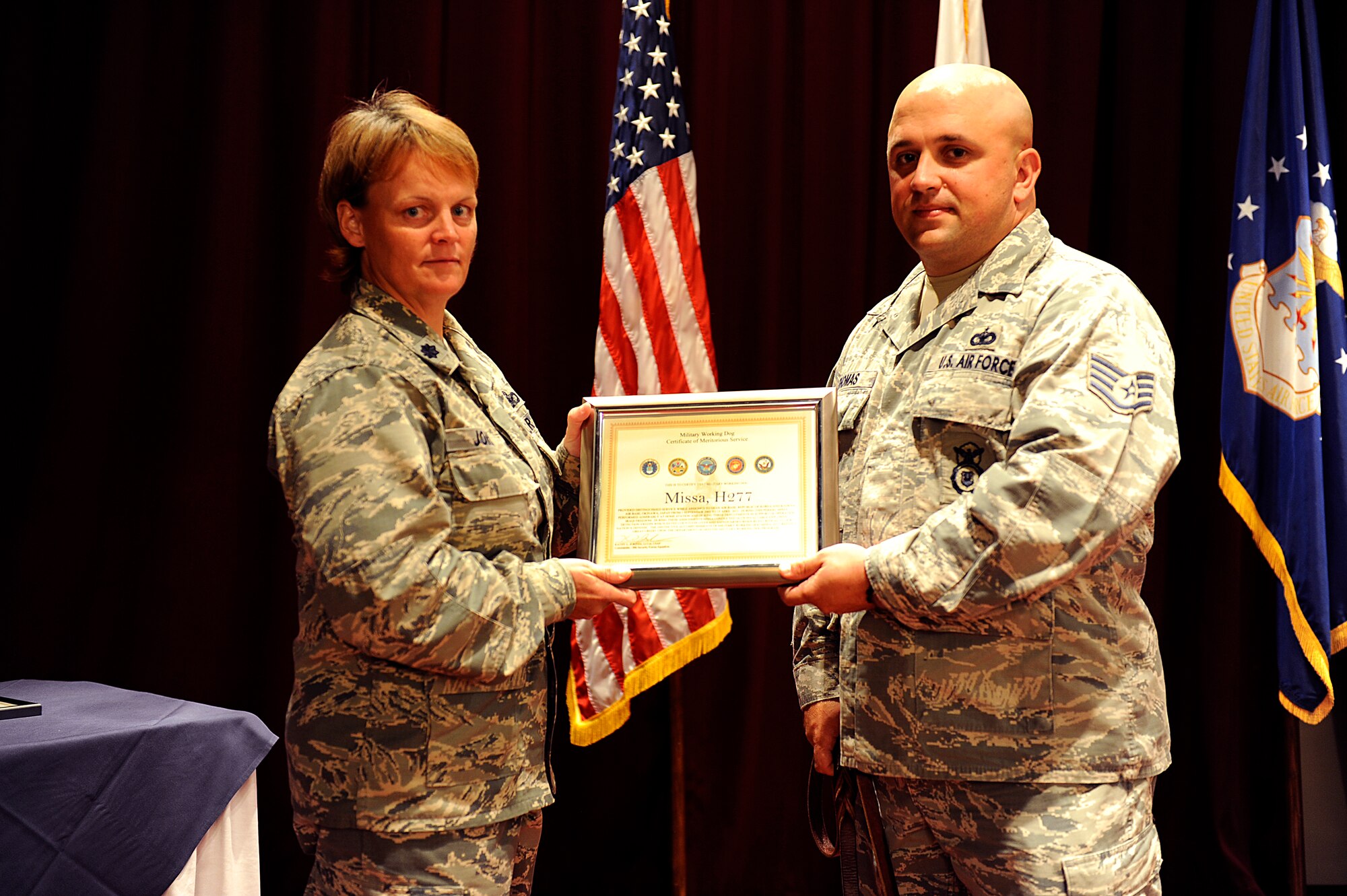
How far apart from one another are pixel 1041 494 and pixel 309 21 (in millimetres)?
2843

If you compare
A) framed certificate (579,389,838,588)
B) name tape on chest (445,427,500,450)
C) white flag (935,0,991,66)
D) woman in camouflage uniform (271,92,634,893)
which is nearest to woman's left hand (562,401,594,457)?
framed certificate (579,389,838,588)

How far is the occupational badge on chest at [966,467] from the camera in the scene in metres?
1.96

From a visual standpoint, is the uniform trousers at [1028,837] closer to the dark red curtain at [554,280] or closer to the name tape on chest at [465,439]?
the name tape on chest at [465,439]

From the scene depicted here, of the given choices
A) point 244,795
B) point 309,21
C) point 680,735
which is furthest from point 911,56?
point 244,795

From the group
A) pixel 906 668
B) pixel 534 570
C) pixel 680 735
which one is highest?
pixel 534 570

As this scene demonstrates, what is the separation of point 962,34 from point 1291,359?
133 centimetres

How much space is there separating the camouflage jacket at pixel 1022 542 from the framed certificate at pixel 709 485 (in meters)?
0.13

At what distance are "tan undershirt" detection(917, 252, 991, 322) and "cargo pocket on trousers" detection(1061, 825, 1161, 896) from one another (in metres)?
1.00

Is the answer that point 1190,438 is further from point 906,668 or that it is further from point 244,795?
point 244,795

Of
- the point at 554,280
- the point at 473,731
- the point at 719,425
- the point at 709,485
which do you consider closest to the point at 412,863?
the point at 473,731

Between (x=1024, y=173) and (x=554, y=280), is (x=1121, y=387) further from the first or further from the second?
(x=554, y=280)

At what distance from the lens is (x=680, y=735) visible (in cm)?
353

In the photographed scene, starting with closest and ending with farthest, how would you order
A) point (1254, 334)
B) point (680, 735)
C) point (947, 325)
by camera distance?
point (947, 325) → point (1254, 334) → point (680, 735)

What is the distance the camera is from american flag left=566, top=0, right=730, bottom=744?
3270 millimetres
